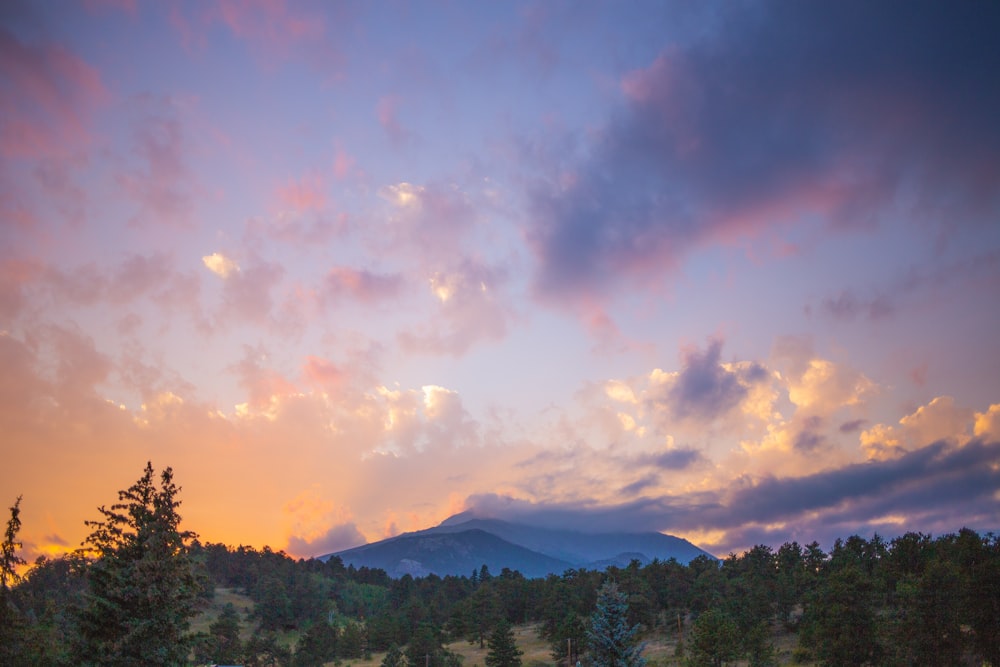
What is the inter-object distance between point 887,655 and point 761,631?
12.9m

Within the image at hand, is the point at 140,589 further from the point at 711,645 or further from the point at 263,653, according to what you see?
the point at 263,653

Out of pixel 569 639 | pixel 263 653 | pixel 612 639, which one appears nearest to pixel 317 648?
pixel 263 653

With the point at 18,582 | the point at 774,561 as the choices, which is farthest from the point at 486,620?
the point at 18,582

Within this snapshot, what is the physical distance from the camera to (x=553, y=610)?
336 ft

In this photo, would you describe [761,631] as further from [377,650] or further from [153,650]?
[377,650]

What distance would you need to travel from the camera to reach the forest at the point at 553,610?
93.2 feet

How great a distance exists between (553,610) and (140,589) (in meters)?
86.9

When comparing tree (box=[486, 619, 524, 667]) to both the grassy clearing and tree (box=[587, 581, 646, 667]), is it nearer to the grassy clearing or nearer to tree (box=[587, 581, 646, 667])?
the grassy clearing

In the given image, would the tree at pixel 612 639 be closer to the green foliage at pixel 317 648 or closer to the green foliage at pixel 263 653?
the green foliage at pixel 263 653

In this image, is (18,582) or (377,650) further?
(377,650)

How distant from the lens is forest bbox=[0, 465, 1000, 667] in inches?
1118

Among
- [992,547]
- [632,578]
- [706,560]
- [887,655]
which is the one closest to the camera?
[887,655]

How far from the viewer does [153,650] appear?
27.7 meters

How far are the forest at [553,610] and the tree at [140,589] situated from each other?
0.21ft
